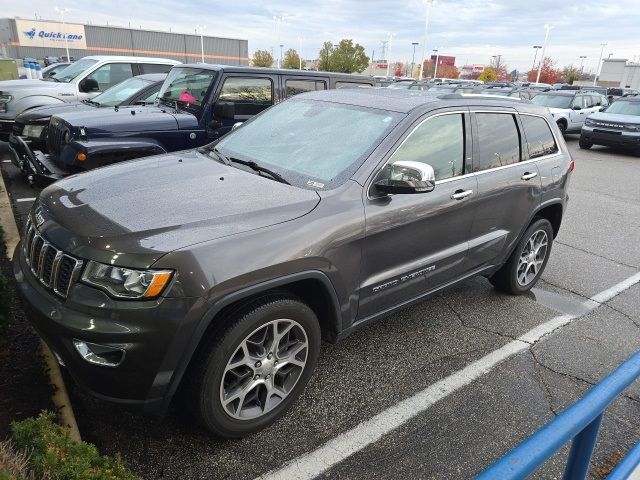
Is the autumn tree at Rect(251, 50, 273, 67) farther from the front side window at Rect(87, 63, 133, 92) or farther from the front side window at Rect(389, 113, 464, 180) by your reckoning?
the front side window at Rect(389, 113, 464, 180)

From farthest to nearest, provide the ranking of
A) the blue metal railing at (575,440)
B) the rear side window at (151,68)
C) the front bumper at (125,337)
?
the rear side window at (151,68) → the front bumper at (125,337) → the blue metal railing at (575,440)

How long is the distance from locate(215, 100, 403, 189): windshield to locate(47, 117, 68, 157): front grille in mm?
2599

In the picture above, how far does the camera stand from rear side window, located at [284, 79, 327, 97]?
6580 millimetres

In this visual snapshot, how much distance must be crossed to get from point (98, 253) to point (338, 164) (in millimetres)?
1500

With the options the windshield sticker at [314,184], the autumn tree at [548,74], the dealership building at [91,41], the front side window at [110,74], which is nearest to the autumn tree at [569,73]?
the autumn tree at [548,74]

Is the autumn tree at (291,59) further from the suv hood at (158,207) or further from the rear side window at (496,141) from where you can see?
the suv hood at (158,207)

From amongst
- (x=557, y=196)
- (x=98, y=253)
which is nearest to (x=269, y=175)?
(x=98, y=253)

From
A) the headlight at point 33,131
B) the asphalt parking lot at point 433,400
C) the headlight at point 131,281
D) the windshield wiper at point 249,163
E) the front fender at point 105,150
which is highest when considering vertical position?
the windshield wiper at point 249,163

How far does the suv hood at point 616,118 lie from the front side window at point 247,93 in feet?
40.7

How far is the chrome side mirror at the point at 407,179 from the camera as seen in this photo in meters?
2.78

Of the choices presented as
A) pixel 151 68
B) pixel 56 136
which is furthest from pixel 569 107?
pixel 56 136

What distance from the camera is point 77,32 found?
66.2m

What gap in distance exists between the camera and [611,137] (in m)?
14.4

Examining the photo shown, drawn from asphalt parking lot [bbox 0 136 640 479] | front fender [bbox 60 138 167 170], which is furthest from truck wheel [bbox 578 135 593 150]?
front fender [bbox 60 138 167 170]
